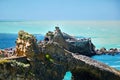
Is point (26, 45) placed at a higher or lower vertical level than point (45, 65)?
higher

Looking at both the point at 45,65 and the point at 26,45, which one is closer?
the point at 26,45

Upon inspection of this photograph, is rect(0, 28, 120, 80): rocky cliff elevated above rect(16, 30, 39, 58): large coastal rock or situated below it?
below

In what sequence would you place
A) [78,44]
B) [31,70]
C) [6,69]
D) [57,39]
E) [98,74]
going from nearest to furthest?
[6,69] < [31,70] < [98,74] < [57,39] < [78,44]

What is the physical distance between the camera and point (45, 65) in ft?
150

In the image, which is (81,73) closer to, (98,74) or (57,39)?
(98,74)

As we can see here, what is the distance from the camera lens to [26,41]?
44594 millimetres

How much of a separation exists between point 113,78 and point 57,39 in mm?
37910

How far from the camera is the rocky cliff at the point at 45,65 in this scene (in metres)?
40.2

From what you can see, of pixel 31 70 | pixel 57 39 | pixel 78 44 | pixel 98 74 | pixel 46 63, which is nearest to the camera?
pixel 31 70

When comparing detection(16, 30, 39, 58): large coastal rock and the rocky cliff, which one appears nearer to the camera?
the rocky cliff

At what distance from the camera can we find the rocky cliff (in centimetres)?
4016

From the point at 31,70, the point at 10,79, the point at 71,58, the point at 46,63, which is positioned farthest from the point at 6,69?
the point at 71,58

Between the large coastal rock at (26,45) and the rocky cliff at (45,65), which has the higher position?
the large coastal rock at (26,45)

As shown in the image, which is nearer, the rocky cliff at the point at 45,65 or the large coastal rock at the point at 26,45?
the rocky cliff at the point at 45,65
